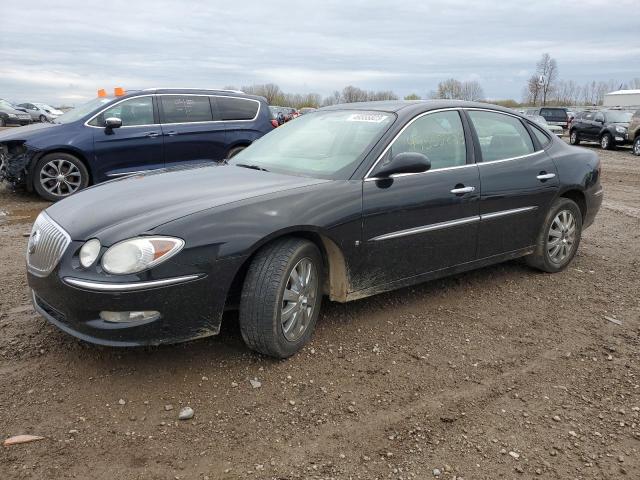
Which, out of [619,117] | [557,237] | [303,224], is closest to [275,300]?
[303,224]

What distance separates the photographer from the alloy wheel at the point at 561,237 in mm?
5012

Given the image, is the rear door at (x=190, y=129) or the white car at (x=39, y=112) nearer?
the rear door at (x=190, y=129)

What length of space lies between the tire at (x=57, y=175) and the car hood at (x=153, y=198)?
16.0 feet

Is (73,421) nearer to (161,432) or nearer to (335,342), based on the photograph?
(161,432)

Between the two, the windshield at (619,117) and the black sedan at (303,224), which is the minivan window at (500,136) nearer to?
the black sedan at (303,224)

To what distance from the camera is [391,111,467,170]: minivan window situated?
3931mm

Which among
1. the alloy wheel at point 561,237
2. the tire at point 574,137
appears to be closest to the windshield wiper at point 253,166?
the alloy wheel at point 561,237

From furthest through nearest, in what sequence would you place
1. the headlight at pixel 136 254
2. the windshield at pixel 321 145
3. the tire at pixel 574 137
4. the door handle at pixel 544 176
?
the tire at pixel 574 137 < the door handle at pixel 544 176 < the windshield at pixel 321 145 < the headlight at pixel 136 254

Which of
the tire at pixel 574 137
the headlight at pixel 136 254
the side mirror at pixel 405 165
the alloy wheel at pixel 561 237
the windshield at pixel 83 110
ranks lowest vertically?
the tire at pixel 574 137

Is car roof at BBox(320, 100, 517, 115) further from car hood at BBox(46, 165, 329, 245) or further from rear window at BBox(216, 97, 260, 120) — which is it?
rear window at BBox(216, 97, 260, 120)

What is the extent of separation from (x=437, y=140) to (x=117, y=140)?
5.79 metres

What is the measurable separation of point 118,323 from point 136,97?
21.5 feet

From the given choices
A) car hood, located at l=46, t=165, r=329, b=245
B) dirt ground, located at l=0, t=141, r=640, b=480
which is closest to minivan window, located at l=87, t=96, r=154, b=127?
dirt ground, located at l=0, t=141, r=640, b=480

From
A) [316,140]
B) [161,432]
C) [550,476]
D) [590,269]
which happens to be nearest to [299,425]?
[161,432]
